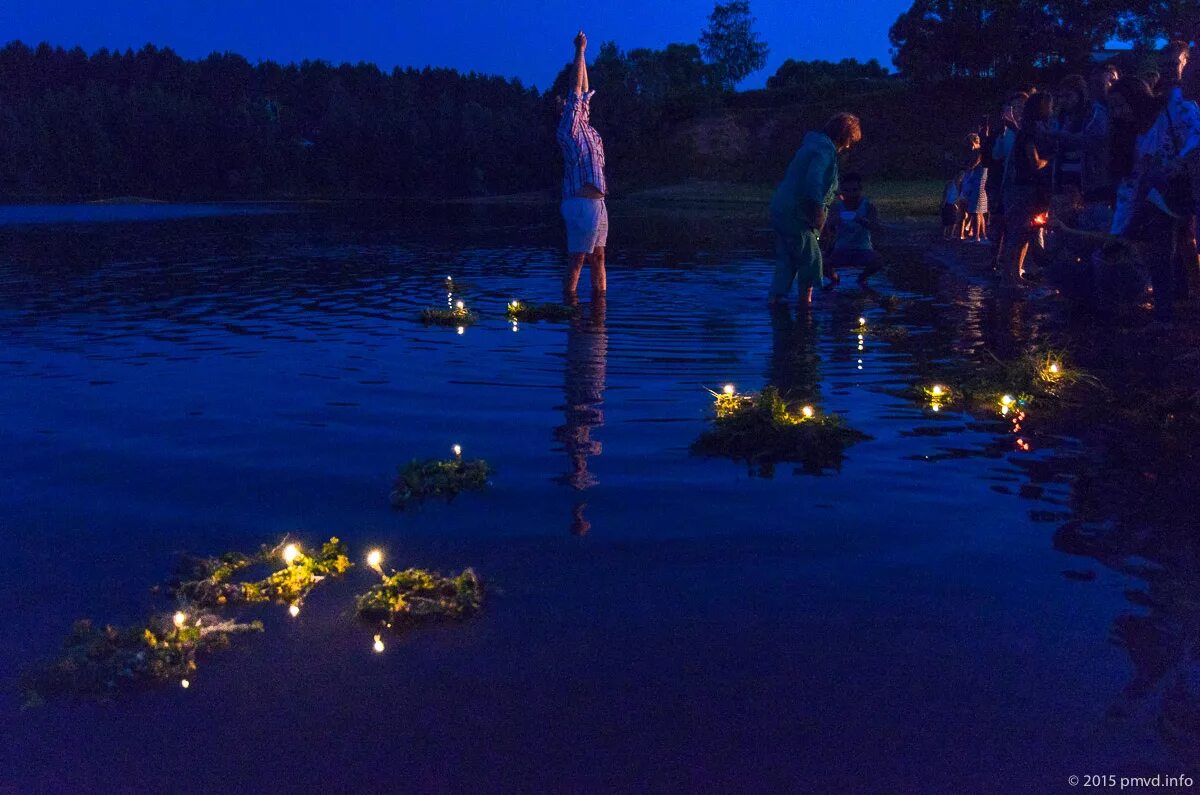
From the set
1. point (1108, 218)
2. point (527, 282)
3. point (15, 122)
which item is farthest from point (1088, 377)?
point (15, 122)

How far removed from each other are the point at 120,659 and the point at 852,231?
11071 mm

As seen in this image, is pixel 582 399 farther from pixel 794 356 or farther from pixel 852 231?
pixel 852 231

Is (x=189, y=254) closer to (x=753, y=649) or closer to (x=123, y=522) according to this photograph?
(x=123, y=522)

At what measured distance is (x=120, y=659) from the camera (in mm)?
3428

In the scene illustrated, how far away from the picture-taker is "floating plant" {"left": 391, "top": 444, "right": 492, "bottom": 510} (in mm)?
5156

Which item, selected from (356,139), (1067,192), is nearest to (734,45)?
(356,139)

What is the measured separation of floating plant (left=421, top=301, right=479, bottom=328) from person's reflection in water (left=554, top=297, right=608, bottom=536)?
3.57ft

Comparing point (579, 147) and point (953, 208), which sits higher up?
point (579, 147)

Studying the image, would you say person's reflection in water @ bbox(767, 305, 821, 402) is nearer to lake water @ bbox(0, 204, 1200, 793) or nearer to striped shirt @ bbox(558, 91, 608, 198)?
lake water @ bbox(0, 204, 1200, 793)

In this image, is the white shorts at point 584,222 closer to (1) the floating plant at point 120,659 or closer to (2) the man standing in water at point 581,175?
(2) the man standing in water at point 581,175

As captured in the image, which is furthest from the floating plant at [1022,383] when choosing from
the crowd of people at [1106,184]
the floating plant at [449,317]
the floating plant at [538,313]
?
the floating plant at [449,317]

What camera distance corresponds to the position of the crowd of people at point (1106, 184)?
933 cm

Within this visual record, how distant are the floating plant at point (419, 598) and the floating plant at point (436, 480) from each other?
1.13 metres

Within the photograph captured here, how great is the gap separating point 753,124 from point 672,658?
69270 mm
